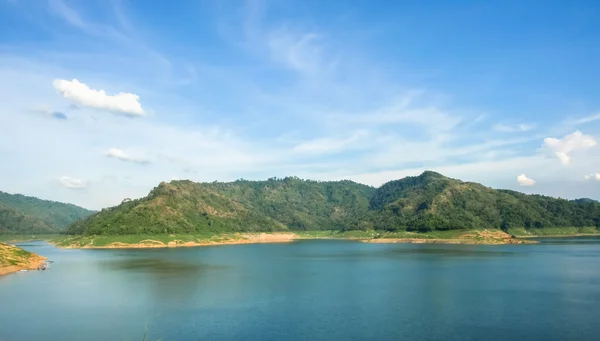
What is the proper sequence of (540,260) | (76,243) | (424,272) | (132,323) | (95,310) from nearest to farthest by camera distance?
(132,323) < (95,310) < (424,272) < (540,260) < (76,243)

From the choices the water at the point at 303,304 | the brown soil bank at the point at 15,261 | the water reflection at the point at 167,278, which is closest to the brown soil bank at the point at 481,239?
the water at the point at 303,304

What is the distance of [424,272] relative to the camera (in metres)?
80.9

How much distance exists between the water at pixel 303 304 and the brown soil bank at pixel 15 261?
4928mm

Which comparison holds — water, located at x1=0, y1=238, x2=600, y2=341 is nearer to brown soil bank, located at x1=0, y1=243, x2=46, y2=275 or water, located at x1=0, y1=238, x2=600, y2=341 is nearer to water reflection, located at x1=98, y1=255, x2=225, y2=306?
water reflection, located at x1=98, y1=255, x2=225, y2=306

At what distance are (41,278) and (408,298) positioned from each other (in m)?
57.7

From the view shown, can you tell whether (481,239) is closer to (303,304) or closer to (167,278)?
(167,278)

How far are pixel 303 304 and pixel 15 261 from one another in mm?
63783

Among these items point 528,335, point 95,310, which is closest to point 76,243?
point 95,310

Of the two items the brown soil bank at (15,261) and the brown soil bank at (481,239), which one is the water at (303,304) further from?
the brown soil bank at (481,239)

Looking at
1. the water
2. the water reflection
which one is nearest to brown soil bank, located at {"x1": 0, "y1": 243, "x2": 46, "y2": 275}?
the water

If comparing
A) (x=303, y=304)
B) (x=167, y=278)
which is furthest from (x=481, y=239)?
(x=303, y=304)

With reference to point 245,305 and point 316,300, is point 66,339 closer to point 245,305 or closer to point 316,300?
point 245,305

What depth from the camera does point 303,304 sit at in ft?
166

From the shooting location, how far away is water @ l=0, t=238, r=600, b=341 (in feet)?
125
